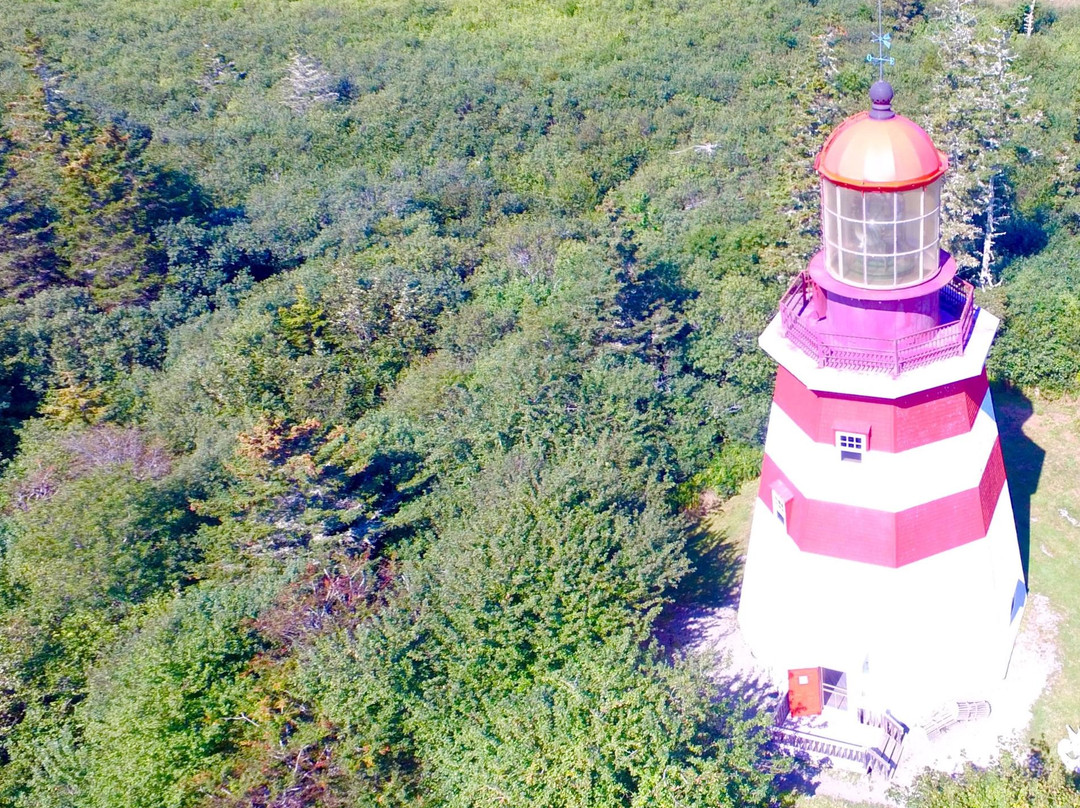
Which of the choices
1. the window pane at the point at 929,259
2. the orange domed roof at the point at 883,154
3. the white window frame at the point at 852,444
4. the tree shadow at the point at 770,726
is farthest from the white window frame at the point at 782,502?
the orange domed roof at the point at 883,154

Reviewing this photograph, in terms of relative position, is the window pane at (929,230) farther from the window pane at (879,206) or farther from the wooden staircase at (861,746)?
the wooden staircase at (861,746)

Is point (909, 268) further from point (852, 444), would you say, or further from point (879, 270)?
point (852, 444)

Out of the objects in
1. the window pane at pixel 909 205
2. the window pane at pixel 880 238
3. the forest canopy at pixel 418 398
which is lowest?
the forest canopy at pixel 418 398

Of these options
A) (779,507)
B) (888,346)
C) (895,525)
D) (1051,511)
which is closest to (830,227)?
(888,346)

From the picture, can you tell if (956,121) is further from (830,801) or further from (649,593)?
(830,801)

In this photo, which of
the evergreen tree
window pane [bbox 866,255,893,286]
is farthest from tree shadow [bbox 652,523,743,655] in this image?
the evergreen tree
